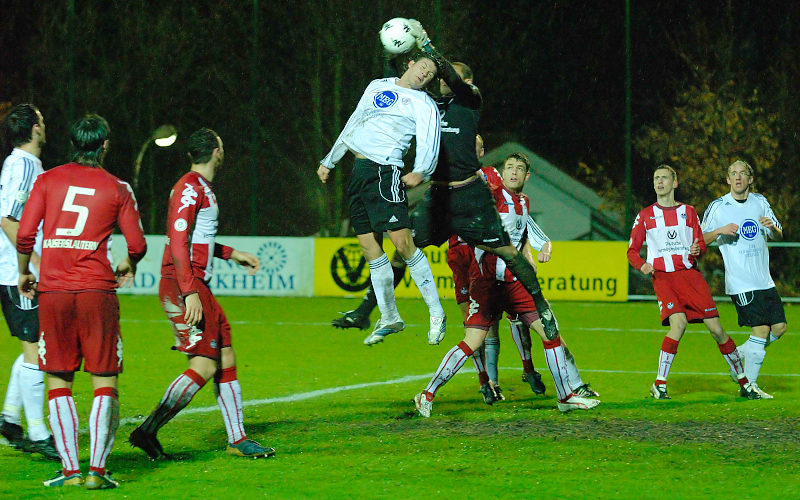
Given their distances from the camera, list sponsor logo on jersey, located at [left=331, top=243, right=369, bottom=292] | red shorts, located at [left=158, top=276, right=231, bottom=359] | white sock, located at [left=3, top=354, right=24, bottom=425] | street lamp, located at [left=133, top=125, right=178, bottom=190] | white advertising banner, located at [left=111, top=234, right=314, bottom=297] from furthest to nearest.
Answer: street lamp, located at [left=133, top=125, right=178, bottom=190] → white advertising banner, located at [left=111, top=234, right=314, bottom=297] → sponsor logo on jersey, located at [left=331, top=243, right=369, bottom=292] → white sock, located at [left=3, top=354, right=24, bottom=425] → red shorts, located at [left=158, top=276, right=231, bottom=359]

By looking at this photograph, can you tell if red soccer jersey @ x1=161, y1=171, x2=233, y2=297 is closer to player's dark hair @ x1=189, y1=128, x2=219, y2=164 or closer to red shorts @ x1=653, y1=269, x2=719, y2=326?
player's dark hair @ x1=189, y1=128, x2=219, y2=164

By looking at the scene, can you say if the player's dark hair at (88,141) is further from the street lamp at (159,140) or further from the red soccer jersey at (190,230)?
the street lamp at (159,140)

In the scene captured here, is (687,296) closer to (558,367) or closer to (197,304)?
(558,367)

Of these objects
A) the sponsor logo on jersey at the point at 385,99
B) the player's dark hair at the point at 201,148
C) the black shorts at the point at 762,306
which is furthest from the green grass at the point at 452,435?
the sponsor logo on jersey at the point at 385,99

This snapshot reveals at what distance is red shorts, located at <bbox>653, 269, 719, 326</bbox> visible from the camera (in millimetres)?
8906

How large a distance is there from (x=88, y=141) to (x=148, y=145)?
32026 mm

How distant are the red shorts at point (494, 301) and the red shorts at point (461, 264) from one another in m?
0.29

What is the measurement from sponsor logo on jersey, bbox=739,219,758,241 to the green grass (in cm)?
141

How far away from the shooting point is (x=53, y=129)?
115ft

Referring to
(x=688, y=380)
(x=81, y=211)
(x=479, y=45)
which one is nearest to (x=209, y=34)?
(x=479, y=45)

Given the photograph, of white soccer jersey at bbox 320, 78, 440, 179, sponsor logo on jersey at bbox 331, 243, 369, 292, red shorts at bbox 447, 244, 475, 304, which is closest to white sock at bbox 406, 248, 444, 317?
white soccer jersey at bbox 320, 78, 440, 179

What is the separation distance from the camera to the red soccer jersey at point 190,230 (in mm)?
6082

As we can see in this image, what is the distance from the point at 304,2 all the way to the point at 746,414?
27.3 metres

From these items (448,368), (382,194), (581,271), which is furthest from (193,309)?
(581,271)
